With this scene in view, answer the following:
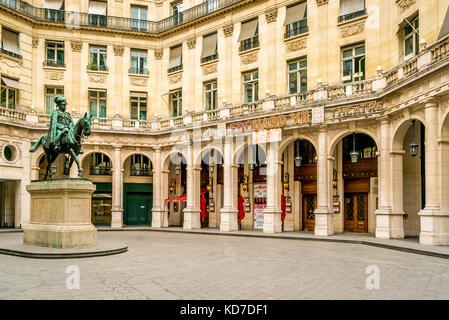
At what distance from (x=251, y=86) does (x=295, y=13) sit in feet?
17.9

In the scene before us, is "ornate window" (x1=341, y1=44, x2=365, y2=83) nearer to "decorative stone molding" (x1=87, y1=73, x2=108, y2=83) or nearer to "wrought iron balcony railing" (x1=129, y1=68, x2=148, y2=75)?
"wrought iron balcony railing" (x1=129, y1=68, x2=148, y2=75)

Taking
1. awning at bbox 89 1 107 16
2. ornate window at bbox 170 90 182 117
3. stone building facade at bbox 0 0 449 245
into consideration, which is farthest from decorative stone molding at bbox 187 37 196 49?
awning at bbox 89 1 107 16

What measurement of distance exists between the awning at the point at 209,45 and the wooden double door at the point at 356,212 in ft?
45.5

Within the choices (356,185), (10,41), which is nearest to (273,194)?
(356,185)

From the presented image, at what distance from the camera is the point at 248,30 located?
29344 mm

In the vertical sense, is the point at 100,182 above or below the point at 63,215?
above

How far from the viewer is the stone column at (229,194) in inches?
1112

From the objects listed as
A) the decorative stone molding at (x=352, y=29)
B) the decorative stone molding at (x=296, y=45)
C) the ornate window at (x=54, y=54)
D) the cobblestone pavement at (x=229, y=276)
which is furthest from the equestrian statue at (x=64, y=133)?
the ornate window at (x=54, y=54)

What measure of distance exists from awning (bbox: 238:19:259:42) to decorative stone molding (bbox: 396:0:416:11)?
382 inches

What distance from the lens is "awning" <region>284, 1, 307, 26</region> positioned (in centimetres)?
2664

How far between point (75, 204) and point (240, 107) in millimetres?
15159

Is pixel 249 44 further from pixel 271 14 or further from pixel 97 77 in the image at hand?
pixel 97 77

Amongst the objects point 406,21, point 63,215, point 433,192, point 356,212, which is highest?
point 406,21
